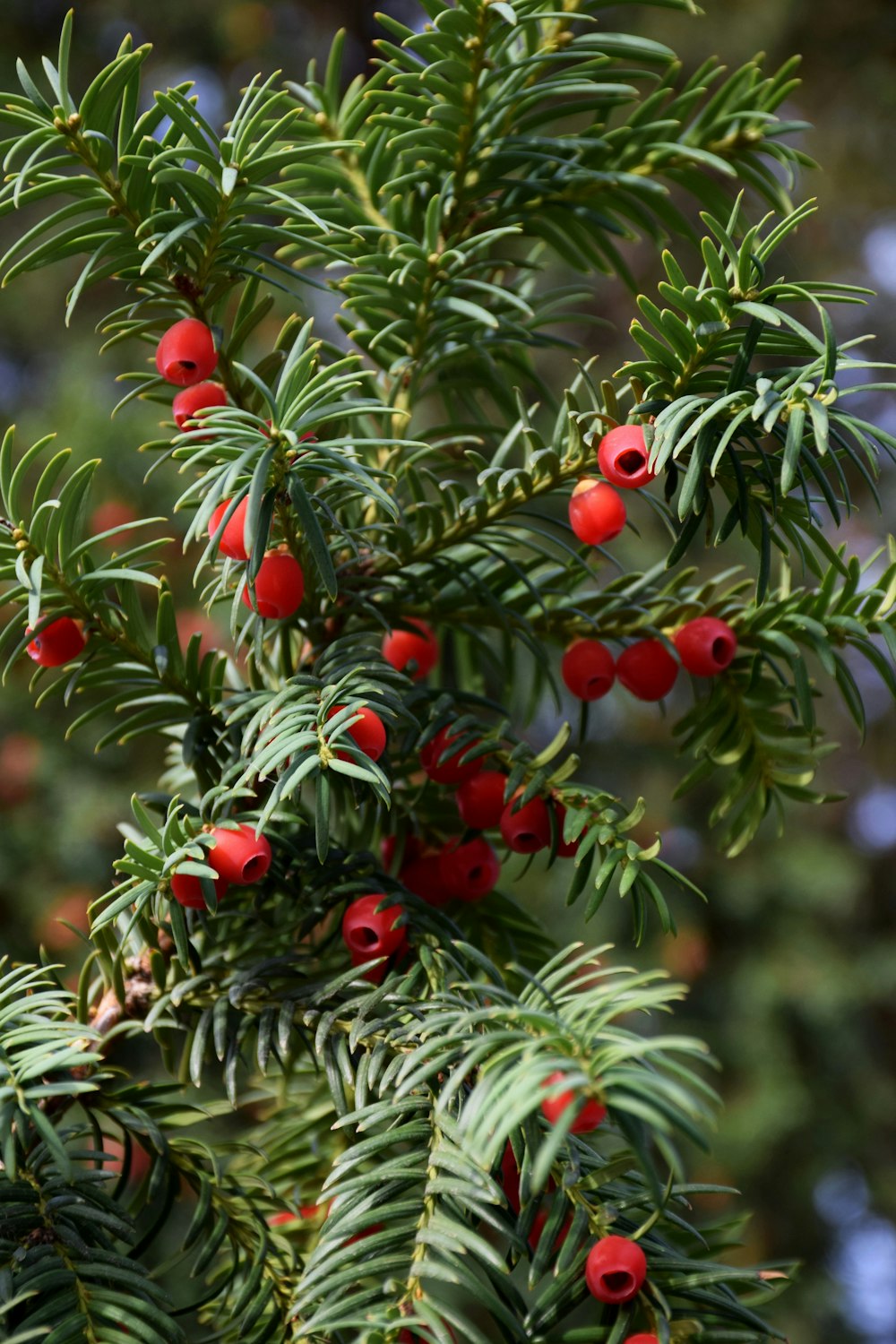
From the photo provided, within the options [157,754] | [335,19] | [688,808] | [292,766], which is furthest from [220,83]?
[292,766]

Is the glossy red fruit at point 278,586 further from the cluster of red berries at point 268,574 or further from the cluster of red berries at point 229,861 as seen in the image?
the cluster of red berries at point 229,861

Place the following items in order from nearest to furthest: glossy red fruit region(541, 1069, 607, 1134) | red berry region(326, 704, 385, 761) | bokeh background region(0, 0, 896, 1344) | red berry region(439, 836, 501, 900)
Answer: glossy red fruit region(541, 1069, 607, 1134)
red berry region(326, 704, 385, 761)
red berry region(439, 836, 501, 900)
bokeh background region(0, 0, 896, 1344)

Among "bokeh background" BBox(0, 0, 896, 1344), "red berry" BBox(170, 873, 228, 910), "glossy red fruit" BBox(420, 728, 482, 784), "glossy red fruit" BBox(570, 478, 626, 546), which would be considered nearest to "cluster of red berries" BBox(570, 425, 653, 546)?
"glossy red fruit" BBox(570, 478, 626, 546)

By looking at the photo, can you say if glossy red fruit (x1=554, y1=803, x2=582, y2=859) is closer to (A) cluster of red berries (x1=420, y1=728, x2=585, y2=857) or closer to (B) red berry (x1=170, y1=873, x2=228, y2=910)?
(A) cluster of red berries (x1=420, y1=728, x2=585, y2=857)

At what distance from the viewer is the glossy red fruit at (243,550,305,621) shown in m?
0.56

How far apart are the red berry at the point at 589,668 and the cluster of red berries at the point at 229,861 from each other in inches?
8.6

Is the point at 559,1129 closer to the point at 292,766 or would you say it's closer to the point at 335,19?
the point at 292,766

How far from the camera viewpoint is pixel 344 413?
0.53 metres

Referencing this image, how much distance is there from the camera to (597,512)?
1.91 feet

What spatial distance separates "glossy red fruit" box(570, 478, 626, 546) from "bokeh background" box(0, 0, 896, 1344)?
48.4 inches

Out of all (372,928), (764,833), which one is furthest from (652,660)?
(764,833)

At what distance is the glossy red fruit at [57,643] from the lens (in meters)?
0.59

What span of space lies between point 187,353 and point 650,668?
0.98ft

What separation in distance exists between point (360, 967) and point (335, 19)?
296 centimetres
